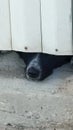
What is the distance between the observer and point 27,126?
80.6 inches

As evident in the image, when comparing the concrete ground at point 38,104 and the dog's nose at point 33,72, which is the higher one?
the dog's nose at point 33,72

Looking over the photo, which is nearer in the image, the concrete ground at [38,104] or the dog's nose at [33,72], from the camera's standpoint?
the concrete ground at [38,104]

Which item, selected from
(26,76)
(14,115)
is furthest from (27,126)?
(26,76)

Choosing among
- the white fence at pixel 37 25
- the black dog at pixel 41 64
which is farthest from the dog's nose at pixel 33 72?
the white fence at pixel 37 25

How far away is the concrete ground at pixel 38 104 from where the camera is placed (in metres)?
2.01

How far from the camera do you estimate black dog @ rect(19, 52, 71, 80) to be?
212 cm

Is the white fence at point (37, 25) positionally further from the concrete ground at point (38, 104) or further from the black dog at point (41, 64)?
the concrete ground at point (38, 104)

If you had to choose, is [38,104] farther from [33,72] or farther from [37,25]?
[37,25]

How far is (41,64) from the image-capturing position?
2.13 metres

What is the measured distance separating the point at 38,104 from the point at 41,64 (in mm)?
244

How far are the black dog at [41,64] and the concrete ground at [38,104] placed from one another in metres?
0.05

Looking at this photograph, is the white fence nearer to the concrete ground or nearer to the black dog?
the black dog

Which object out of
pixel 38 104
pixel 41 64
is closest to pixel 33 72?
pixel 41 64

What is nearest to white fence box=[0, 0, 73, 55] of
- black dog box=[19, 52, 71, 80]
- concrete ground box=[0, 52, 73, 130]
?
black dog box=[19, 52, 71, 80]
